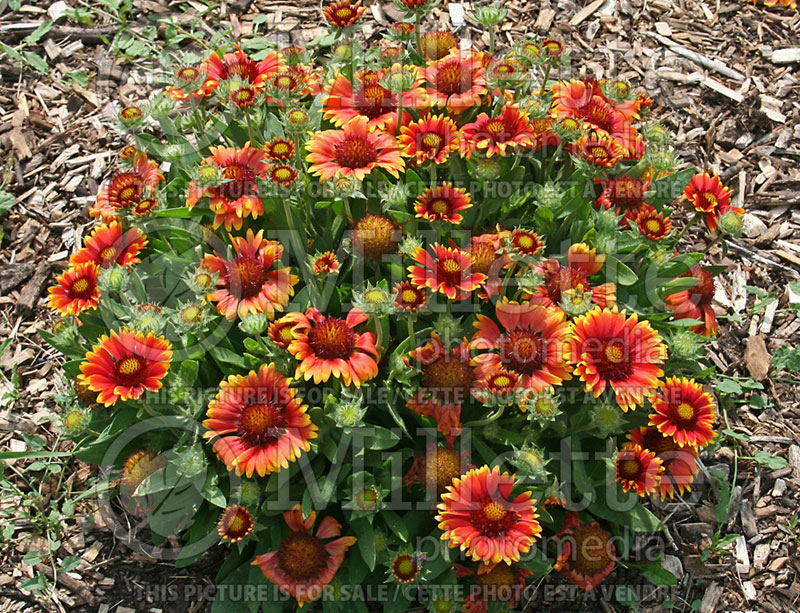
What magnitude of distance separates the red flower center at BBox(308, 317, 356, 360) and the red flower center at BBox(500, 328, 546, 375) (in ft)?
1.79

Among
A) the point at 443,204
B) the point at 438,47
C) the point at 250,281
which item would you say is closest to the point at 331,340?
the point at 250,281

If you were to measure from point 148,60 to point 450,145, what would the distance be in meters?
2.62

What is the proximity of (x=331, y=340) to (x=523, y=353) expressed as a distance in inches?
26.5

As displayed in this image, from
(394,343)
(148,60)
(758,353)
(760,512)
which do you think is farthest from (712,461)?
(148,60)

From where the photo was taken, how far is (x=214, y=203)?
2.78m

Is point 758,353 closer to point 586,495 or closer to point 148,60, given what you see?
point 586,495

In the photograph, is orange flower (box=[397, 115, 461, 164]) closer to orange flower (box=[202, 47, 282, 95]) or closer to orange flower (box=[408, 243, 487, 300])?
orange flower (box=[408, 243, 487, 300])

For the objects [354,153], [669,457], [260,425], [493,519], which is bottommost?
[669,457]

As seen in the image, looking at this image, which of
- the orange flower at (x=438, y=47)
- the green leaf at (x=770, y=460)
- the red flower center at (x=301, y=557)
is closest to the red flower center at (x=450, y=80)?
the orange flower at (x=438, y=47)

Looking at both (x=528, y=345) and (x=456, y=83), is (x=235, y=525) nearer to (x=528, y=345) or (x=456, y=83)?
(x=528, y=345)

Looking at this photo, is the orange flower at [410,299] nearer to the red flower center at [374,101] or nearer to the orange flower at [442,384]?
the orange flower at [442,384]

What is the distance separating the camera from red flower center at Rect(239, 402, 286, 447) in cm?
246

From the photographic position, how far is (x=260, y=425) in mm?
2459

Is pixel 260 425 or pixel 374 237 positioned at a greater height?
pixel 374 237
